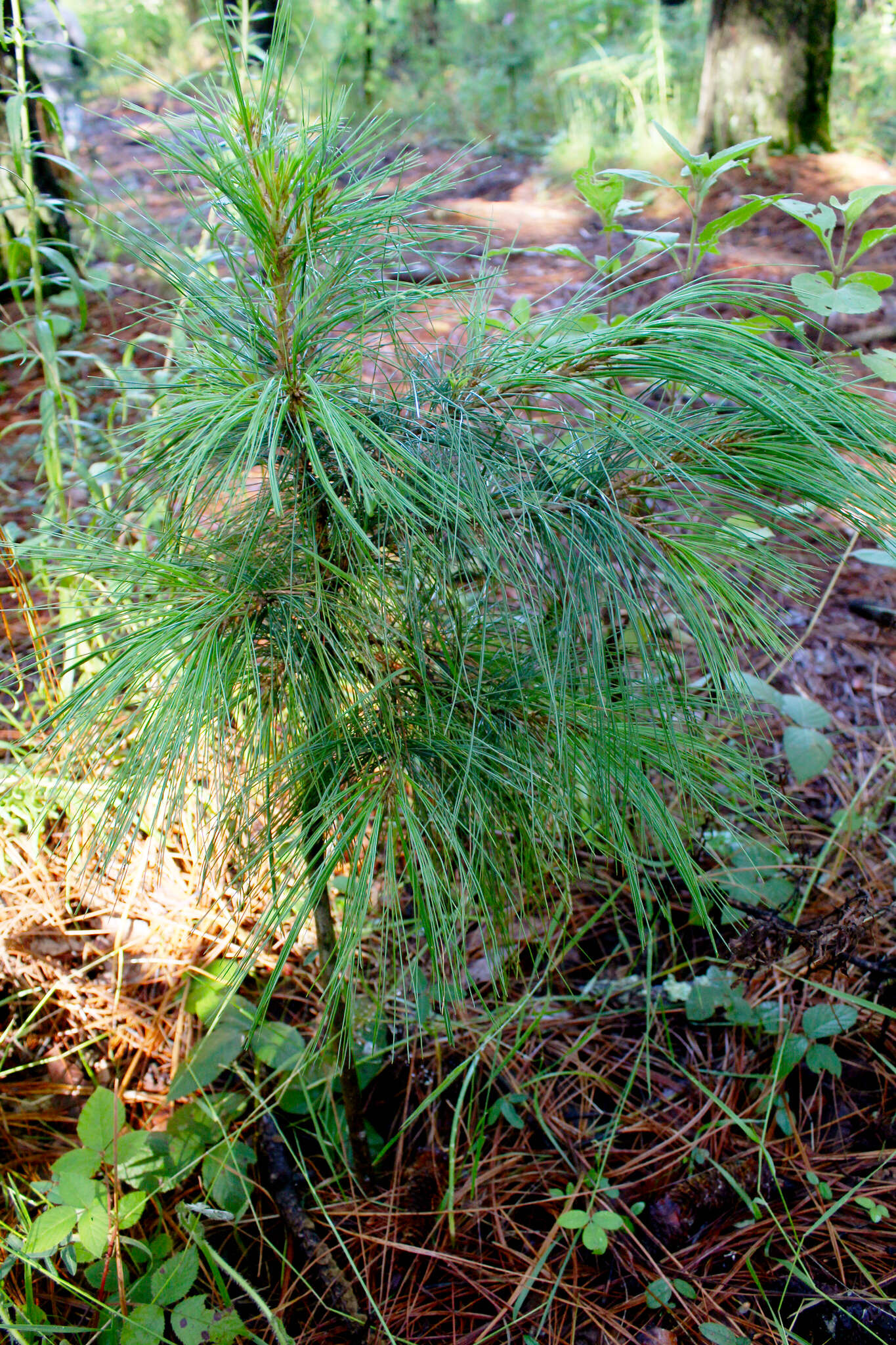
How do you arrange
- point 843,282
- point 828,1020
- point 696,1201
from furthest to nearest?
point 828,1020 → point 696,1201 → point 843,282

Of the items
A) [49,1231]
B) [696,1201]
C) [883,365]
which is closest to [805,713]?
[883,365]

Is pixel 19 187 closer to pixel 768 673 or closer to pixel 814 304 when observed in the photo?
pixel 814 304

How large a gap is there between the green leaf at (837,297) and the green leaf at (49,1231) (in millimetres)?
1472

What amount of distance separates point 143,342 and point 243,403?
2.38 m

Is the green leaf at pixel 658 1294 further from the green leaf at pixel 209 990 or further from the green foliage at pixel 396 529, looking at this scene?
the green leaf at pixel 209 990

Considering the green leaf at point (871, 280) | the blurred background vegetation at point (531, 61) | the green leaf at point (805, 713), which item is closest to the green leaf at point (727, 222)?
the green leaf at point (871, 280)

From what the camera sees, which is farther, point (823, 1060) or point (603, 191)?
point (823, 1060)

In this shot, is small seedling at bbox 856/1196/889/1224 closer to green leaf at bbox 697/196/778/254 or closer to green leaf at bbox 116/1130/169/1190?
green leaf at bbox 116/1130/169/1190

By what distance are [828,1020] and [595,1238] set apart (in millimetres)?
499

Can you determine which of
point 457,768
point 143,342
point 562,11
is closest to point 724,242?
point 143,342

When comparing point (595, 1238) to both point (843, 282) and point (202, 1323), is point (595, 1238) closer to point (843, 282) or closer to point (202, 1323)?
point (202, 1323)

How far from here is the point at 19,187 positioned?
1.50 m

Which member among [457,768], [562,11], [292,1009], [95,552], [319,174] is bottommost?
[292,1009]

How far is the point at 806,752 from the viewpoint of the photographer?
5.04ft
